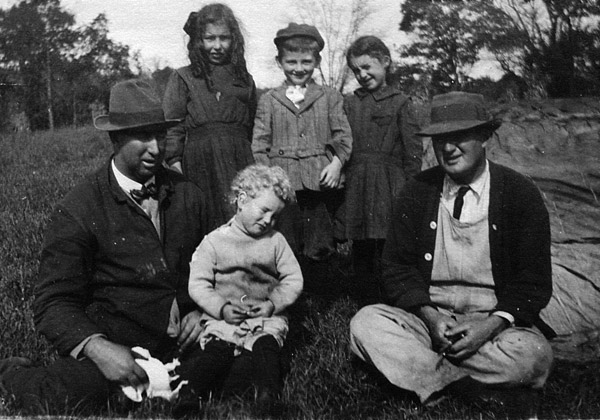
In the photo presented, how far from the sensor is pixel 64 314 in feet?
10.7

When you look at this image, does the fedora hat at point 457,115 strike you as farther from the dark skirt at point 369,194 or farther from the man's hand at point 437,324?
the dark skirt at point 369,194

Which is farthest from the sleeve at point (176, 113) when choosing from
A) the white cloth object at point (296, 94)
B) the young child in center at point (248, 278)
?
the young child in center at point (248, 278)

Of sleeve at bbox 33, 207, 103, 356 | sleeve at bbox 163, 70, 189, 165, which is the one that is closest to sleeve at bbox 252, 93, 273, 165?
sleeve at bbox 163, 70, 189, 165

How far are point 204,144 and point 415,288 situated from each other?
1.93m

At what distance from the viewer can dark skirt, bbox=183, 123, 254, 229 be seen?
4.51 m

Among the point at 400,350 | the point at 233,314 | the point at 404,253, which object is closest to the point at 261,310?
the point at 233,314

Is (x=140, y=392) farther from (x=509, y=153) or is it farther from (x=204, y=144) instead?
(x=509, y=153)

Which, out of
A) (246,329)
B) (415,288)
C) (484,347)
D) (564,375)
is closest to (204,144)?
(246,329)

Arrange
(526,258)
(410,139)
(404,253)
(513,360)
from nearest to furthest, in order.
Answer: (513,360), (526,258), (404,253), (410,139)

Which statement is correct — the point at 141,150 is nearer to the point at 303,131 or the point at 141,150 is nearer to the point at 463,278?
the point at 303,131

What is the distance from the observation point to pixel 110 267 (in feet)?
11.5

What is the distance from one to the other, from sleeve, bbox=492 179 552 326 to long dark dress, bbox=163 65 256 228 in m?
1.99

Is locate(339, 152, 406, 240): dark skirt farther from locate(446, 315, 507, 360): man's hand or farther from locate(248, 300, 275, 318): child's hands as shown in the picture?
locate(446, 315, 507, 360): man's hand

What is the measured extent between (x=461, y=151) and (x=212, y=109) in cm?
194
